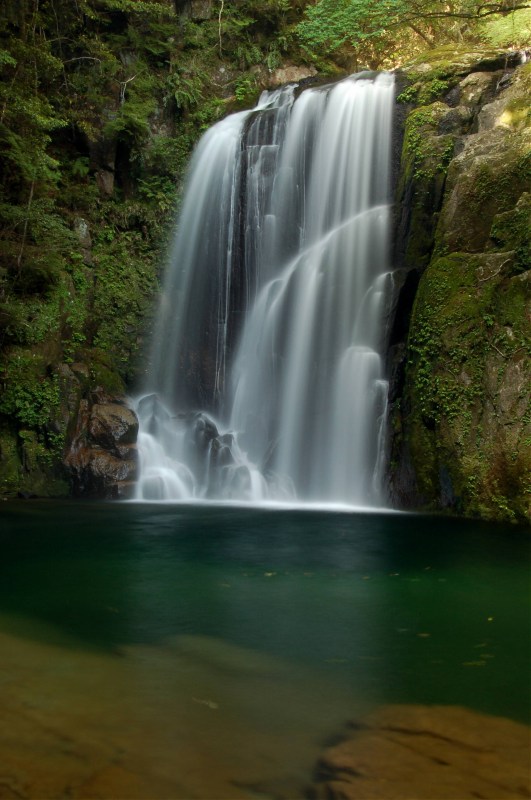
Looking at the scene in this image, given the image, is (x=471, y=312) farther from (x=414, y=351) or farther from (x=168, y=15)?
(x=168, y=15)

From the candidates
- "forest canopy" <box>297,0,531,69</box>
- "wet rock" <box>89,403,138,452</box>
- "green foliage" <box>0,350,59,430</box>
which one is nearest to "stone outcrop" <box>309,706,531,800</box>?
"wet rock" <box>89,403,138,452</box>

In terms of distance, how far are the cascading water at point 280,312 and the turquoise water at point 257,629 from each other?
3744mm

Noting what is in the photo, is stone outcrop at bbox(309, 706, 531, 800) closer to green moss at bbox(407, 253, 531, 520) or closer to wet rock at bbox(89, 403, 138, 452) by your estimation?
green moss at bbox(407, 253, 531, 520)

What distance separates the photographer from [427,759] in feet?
9.65

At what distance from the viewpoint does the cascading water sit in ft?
42.4

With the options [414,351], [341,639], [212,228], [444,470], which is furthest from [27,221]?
[341,639]

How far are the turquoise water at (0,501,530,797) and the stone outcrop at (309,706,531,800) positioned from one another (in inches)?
5.3

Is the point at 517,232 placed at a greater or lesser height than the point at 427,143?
lesser

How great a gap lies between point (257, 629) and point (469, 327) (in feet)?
22.8

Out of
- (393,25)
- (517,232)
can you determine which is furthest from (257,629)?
(393,25)

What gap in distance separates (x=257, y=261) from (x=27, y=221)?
521cm

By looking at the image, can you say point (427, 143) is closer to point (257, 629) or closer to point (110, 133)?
point (110, 133)

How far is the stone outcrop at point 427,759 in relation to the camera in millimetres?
2711

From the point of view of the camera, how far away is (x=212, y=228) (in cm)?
1686
